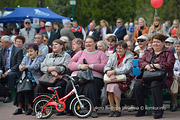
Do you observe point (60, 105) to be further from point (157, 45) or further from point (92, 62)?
point (157, 45)

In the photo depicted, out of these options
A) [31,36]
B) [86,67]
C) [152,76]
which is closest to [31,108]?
[86,67]

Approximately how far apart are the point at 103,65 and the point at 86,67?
42cm

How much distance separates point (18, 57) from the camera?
36.1 feet

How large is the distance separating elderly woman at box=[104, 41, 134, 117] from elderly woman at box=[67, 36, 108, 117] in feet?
0.87

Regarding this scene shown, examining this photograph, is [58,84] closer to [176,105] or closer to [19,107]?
[19,107]

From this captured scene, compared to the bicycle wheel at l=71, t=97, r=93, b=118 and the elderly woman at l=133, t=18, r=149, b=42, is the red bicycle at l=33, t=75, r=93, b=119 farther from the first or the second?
the elderly woman at l=133, t=18, r=149, b=42

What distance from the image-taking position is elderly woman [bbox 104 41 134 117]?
27.8 ft

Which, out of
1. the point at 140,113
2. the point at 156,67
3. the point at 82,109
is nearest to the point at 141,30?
the point at 156,67

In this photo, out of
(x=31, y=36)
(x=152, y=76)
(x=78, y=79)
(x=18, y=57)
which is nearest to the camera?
(x=152, y=76)

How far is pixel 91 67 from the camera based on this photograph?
8.79 metres

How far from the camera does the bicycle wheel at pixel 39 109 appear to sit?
8516mm

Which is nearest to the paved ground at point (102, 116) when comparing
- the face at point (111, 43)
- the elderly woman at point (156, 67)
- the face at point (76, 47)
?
the elderly woman at point (156, 67)

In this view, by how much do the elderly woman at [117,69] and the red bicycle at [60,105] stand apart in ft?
1.77

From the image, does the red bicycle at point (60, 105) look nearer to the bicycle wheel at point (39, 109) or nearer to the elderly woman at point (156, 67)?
the bicycle wheel at point (39, 109)
